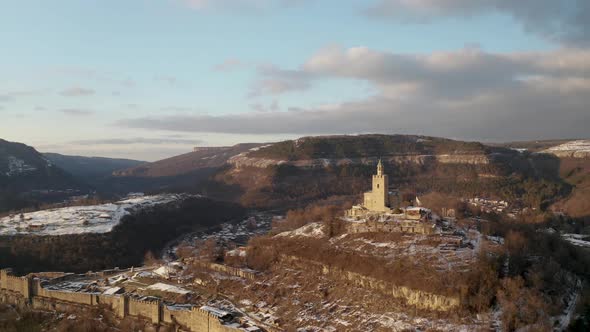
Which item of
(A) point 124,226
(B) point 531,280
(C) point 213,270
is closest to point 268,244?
(C) point 213,270

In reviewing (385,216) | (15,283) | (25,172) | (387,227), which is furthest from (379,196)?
(25,172)

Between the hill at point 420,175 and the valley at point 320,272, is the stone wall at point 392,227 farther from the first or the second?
the hill at point 420,175

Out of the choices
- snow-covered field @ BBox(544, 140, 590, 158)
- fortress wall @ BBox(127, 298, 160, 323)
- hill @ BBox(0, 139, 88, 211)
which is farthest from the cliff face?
fortress wall @ BBox(127, 298, 160, 323)

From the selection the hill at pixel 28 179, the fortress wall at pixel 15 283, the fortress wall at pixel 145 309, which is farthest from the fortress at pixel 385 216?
the hill at pixel 28 179

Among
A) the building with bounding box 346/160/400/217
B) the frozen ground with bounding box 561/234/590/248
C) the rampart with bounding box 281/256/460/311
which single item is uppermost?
the building with bounding box 346/160/400/217

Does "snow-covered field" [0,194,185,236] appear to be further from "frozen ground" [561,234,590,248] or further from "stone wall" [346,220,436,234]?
"frozen ground" [561,234,590,248]

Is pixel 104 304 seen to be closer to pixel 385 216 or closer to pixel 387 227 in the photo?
pixel 387 227
